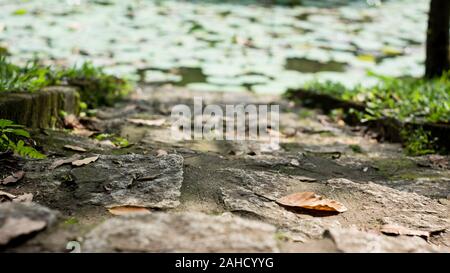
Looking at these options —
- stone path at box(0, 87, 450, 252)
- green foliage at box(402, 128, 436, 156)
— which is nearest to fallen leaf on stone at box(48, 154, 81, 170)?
stone path at box(0, 87, 450, 252)

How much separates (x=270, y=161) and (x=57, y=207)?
992 mm

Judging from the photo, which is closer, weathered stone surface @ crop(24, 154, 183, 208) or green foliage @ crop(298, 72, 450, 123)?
weathered stone surface @ crop(24, 154, 183, 208)

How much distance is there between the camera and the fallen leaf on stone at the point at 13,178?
1646 millimetres

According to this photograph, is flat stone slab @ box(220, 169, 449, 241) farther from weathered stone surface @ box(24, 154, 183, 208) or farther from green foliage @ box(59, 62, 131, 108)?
green foliage @ box(59, 62, 131, 108)

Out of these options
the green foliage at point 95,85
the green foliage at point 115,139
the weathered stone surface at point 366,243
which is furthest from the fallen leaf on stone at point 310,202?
the green foliage at point 95,85

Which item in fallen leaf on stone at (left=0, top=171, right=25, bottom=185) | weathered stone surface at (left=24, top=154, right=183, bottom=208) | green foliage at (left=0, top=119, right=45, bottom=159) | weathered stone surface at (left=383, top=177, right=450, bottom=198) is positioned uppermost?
green foliage at (left=0, top=119, right=45, bottom=159)

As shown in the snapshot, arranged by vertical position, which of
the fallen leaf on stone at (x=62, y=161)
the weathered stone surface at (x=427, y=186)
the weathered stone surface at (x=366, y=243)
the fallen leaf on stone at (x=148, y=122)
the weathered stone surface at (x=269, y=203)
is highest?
the weathered stone surface at (x=366, y=243)

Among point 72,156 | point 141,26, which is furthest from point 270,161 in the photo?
point 141,26

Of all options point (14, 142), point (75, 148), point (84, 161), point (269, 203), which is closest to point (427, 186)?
point (269, 203)

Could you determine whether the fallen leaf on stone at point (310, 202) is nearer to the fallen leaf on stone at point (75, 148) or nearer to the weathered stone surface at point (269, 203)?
the weathered stone surface at point (269, 203)

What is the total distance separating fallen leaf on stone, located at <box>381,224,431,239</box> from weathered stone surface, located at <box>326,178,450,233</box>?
42 millimetres

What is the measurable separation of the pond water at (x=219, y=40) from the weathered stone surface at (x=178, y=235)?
3.91m

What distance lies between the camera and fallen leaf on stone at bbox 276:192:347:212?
1.60m

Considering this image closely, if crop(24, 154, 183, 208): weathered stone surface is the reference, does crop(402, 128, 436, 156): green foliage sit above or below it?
below
